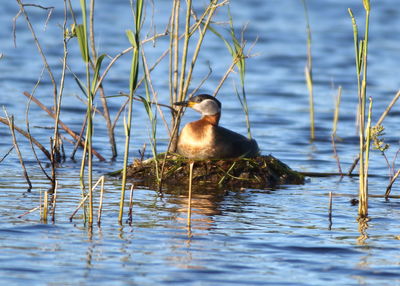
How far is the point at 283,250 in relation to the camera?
6848 mm

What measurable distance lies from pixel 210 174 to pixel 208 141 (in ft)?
1.21

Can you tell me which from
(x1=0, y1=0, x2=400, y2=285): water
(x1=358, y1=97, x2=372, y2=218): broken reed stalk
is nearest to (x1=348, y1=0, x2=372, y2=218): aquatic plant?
(x1=358, y1=97, x2=372, y2=218): broken reed stalk

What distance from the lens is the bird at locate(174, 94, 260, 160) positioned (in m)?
9.10

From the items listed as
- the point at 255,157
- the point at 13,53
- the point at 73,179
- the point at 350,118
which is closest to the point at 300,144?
the point at 350,118

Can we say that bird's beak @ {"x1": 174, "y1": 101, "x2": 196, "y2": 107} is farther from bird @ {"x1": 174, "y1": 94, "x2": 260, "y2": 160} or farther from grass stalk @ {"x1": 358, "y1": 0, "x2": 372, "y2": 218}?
grass stalk @ {"x1": 358, "y1": 0, "x2": 372, "y2": 218}

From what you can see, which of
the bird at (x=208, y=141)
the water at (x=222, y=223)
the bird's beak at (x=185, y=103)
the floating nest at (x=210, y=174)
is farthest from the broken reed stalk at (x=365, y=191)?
the bird's beak at (x=185, y=103)

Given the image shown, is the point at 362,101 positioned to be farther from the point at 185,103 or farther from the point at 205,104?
the point at 205,104

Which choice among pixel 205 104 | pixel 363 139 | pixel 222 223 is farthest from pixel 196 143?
pixel 363 139

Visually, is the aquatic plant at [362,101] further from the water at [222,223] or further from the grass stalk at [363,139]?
the water at [222,223]

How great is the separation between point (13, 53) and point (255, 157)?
429 inches

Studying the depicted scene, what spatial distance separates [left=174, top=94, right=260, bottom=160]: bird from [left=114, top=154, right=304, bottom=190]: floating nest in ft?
0.28

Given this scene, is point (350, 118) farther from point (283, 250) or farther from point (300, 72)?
point (283, 250)

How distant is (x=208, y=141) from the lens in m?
9.14

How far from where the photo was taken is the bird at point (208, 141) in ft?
29.9
